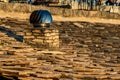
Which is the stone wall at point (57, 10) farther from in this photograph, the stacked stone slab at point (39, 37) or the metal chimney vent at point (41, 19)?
the stacked stone slab at point (39, 37)

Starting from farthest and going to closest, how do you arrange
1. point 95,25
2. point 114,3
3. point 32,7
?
point 114,3
point 32,7
point 95,25

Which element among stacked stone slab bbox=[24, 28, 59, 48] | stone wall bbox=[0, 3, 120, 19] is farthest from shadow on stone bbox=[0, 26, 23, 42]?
stone wall bbox=[0, 3, 120, 19]

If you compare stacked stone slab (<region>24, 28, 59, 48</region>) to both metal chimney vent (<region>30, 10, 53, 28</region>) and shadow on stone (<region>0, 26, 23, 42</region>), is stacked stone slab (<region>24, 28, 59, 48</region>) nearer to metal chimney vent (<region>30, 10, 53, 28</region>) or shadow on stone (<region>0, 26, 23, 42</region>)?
→ metal chimney vent (<region>30, 10, 53, 28</region>)

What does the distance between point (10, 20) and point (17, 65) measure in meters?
6.45

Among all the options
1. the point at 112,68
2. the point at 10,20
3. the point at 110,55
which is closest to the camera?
the point at 112,68

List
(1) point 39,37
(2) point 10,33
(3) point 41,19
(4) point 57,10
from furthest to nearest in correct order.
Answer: (4) point 57,10, (2) point 10,33, (3) point 41,19, (1) point 39,37

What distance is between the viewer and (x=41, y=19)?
9.01m

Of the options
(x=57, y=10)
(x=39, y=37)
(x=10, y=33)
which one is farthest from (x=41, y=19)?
(x=57, y=10)

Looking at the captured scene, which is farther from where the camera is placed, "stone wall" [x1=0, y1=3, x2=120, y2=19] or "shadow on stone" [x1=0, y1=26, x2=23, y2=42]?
"stone wall" [x1=0, y1=3, x2=120, y2=19]

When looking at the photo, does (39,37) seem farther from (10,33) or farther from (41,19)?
(10,33)

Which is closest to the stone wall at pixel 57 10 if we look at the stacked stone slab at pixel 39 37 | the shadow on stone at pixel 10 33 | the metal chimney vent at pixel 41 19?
the shadow on stone at pixel 10 33

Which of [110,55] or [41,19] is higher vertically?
[41,19]

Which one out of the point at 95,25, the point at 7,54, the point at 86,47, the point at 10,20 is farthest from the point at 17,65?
the point at 95,25

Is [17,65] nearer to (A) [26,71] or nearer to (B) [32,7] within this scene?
(A) [26,71]
